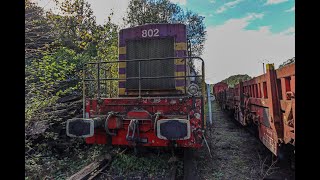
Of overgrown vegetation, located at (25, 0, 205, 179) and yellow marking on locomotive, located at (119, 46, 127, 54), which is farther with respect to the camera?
yellow marking on locomotive, located at (119, 46, 127, 54)

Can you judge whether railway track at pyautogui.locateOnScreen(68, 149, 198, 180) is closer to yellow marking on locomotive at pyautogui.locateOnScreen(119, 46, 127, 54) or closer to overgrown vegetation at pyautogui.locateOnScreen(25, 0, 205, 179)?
overgrown vegetation at pyautogui.locateOnScreen(25, 0, 205, 179)

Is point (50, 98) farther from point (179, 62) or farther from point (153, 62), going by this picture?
point (179, 62)

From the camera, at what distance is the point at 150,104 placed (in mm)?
4035

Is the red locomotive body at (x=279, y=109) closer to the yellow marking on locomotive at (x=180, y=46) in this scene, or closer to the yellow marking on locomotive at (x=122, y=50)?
the yellow marking on locomotive at (x=180, y=46)

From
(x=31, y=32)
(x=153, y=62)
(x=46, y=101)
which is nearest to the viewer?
(x=31, y=32)

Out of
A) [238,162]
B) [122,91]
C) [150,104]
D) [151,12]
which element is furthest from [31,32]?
[151,12]

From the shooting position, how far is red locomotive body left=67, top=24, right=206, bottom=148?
3.64 metres

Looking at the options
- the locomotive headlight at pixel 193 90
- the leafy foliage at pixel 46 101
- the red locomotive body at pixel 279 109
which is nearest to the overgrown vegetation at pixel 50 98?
the leafy foliage at pixel 46 101

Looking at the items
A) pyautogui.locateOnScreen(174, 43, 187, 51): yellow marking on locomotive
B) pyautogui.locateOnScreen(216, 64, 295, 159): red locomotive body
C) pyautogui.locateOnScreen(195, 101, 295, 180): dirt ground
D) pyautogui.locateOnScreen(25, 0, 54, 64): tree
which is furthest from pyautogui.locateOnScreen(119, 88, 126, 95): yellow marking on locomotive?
pyautogui.locateOnScreen(216, 64, 295, 159): red locomotive body

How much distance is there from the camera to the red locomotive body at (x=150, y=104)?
3641mm

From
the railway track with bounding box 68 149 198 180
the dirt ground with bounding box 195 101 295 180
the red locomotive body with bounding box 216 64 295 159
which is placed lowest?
the dirt ground with bounding box 195 101 295 180

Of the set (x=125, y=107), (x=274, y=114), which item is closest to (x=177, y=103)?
(x=125, y=107)
